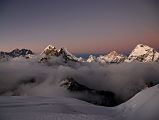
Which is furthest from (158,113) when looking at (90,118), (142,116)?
(90,118)

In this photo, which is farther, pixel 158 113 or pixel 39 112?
pixel 39 112

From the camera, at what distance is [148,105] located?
58.0 feet

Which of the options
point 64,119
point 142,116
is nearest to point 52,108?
point 64,119

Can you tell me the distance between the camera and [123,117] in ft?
58.6

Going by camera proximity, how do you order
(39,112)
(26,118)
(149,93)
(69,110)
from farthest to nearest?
(149,93)
(69,110)
(39,112)
(26,118)

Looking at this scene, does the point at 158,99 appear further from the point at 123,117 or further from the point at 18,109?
the point at 18,109

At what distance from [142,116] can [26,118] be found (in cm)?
674

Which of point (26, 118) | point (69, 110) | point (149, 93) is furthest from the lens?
point (149, 93)

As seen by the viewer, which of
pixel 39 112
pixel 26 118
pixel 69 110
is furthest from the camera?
pixel 69 110

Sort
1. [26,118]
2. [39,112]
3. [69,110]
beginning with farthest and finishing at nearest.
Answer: [69,110]
[39,112]
[26,118]

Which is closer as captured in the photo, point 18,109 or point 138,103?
point 18,109

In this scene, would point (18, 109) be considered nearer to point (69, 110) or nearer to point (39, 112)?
point (39, 112)

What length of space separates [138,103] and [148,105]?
182cm

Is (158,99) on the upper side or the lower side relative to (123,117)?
upper
